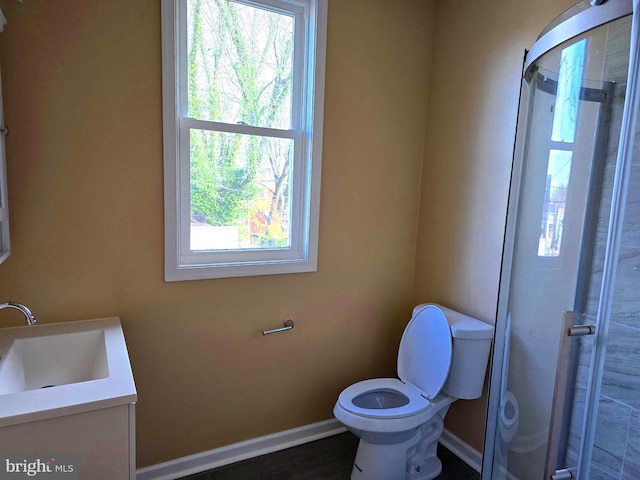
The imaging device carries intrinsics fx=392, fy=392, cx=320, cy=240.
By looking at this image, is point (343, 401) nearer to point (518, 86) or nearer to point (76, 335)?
point (76, 335)

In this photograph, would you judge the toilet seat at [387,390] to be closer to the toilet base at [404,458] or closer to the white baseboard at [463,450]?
the toilet base at [404,458]

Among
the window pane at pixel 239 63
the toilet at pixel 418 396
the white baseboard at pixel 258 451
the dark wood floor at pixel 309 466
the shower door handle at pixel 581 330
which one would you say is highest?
the window pane at pixel 239 63

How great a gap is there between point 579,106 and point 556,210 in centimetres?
34

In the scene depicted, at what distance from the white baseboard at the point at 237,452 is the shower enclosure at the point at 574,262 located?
1.07 metres

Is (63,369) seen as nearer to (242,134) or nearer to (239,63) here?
(242,134)

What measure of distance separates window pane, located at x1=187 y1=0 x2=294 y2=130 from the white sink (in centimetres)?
109

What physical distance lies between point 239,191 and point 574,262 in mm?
1494

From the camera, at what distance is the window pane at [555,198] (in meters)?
1.29

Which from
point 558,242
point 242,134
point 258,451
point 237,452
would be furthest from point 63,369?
point 558,242

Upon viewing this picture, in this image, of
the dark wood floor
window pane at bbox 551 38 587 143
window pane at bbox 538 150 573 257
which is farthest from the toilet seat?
window pane at bbox 551 38 587 143

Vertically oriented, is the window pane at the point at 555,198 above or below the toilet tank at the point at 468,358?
above

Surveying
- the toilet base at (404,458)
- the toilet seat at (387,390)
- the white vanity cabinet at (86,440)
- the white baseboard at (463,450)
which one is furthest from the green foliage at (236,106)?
the white baseboard at (463,450)

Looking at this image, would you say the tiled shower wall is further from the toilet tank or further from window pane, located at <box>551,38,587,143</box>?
the toilet tank

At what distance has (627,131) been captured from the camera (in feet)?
3.57
